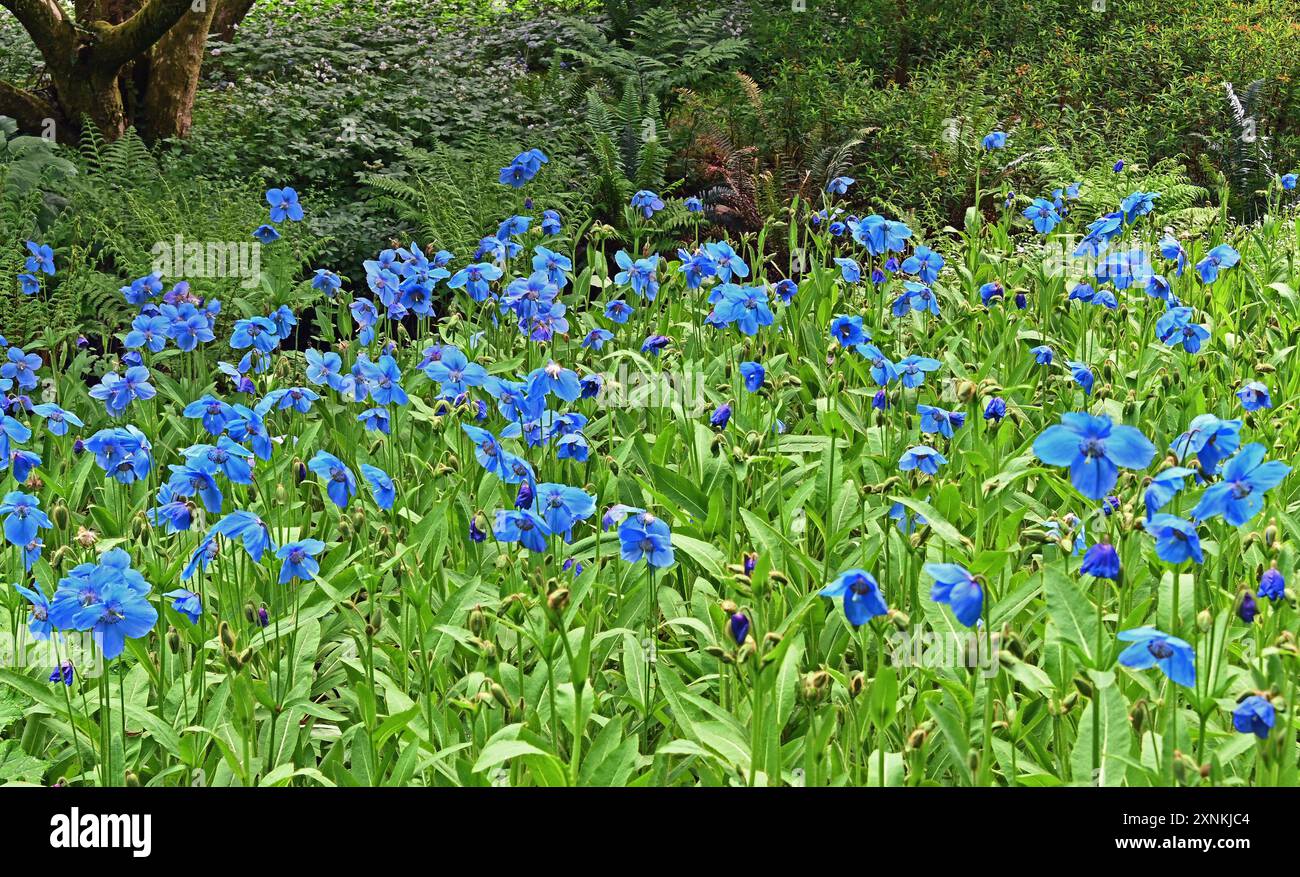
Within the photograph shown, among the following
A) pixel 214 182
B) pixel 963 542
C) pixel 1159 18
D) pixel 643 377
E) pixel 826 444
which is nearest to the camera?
pixel 963 542

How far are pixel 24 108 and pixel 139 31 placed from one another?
0.96 meters

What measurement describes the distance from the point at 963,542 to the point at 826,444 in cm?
77

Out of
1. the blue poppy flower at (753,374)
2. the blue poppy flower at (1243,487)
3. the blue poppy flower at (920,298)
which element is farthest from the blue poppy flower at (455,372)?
the blue poppy flower at (1243,487)

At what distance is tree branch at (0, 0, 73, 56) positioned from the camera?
661 centimetres

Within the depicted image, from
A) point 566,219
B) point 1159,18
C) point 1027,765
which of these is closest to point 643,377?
point 1027,765

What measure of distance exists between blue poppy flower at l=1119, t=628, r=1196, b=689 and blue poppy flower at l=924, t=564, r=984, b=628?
188 mm

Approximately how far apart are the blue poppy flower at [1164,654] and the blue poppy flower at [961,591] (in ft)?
0.62

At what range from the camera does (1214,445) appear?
1.96 m

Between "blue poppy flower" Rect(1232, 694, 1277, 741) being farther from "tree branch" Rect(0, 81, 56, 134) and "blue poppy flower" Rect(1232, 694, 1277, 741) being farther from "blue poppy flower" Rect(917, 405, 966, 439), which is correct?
"tree branch" Rect(0, 81, 56, 134)

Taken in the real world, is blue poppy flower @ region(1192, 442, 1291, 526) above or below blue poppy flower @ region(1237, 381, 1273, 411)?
below

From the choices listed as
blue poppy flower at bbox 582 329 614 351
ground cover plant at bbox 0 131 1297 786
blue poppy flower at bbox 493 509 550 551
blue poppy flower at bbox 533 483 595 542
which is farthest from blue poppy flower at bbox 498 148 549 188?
blue poppy flower at bbox 493 509 550 551

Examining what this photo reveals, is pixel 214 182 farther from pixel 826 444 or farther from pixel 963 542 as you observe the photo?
pixel 963 542

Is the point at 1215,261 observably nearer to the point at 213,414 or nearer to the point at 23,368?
the point at 213,414
